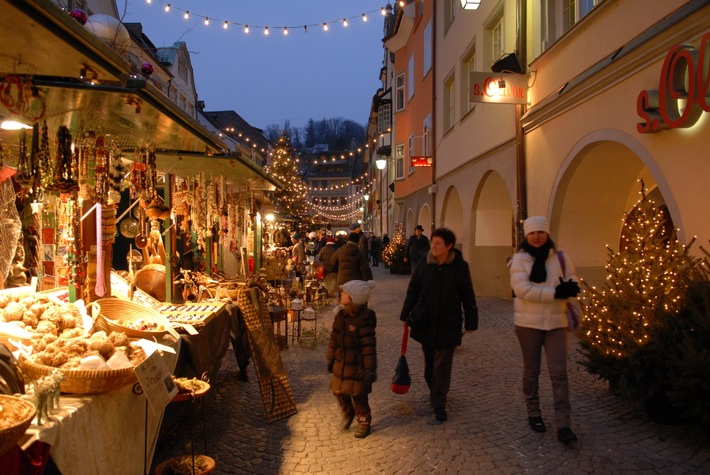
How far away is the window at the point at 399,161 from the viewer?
1016 inches

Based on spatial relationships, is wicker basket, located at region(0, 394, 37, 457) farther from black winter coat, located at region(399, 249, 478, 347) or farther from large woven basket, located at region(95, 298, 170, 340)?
black winter coat, located at region(399, 249, 478, 347)

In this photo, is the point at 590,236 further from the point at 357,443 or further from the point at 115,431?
the point at 115,431

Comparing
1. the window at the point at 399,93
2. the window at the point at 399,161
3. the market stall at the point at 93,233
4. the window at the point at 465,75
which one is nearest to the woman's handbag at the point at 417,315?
the market stall at the point at 93,233

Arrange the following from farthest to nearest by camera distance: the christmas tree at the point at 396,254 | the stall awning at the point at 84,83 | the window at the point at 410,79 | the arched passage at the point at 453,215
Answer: the window at the point at 410,79 < the christmas tree at the point at 396,254 < the arched passage at the point at 453,215 < the stall awning at the point at 84,83

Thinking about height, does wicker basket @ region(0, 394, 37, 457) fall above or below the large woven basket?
below

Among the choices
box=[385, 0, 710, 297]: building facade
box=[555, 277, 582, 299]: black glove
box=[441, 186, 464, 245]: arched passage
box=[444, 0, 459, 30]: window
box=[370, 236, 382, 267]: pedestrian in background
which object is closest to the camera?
box=[555, 277, 582, 299]: black glove

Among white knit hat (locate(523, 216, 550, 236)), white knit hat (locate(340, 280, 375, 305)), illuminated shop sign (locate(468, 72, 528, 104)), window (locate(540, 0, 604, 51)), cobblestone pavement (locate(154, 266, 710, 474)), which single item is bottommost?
cobblestone pavement (locate(154, 266, 710, 474))

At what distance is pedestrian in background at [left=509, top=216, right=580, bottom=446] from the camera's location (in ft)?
14.3

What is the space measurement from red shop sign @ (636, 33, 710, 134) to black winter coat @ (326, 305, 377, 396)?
11.6 ft

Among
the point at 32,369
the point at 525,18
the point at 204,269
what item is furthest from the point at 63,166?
the point at 525,18

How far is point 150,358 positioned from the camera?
3086 mm

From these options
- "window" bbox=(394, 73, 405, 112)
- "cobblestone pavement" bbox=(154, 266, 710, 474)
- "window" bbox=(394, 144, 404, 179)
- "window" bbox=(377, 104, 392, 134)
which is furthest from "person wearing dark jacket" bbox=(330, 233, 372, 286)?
"window" bbox=(377, 104, 392, 134)

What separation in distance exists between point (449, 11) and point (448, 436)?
591 inches

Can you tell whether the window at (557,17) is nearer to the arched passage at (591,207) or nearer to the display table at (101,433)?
the arched passage at (591,207)
